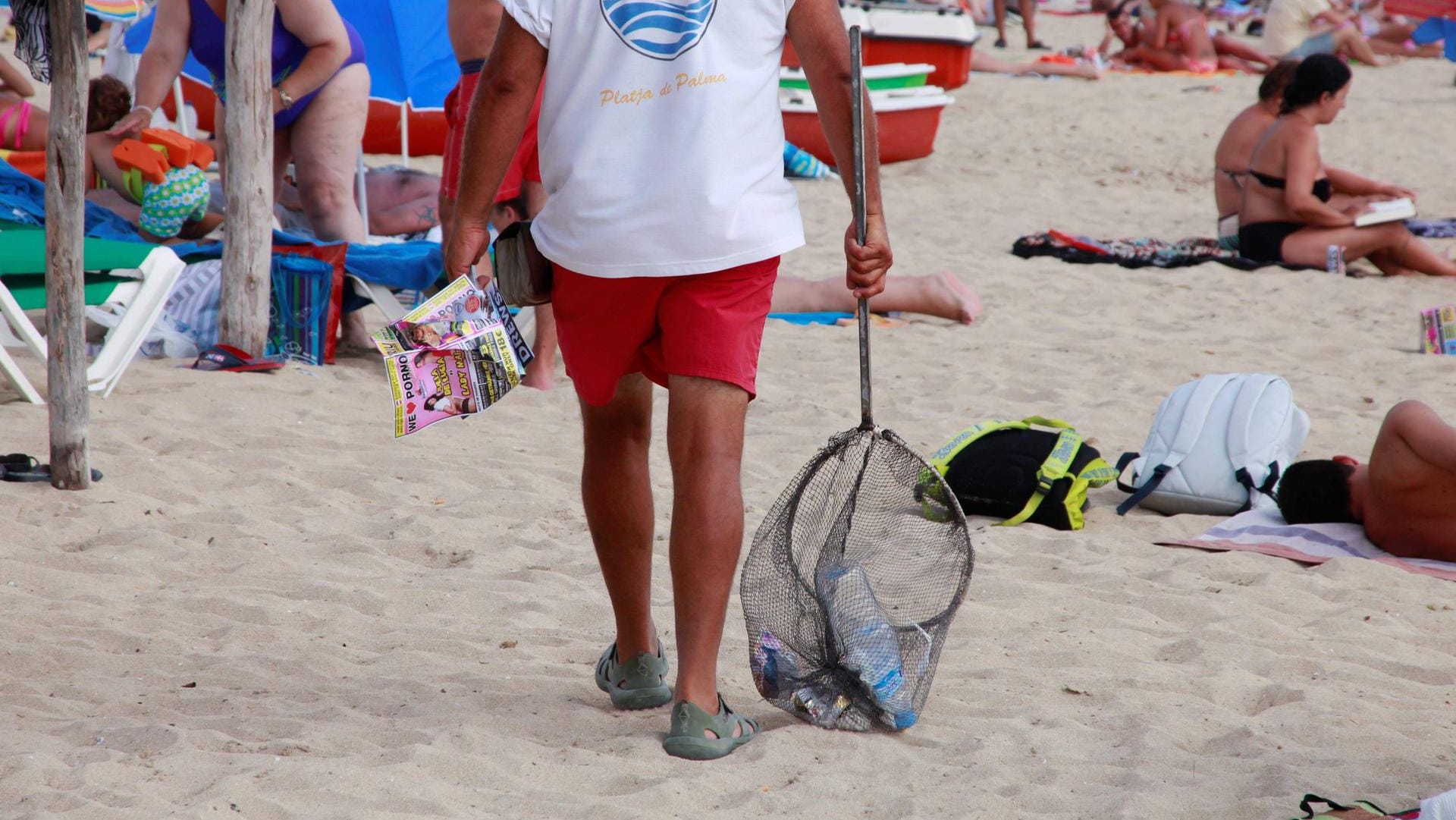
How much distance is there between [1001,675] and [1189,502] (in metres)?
1.59

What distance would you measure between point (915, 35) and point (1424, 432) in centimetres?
948

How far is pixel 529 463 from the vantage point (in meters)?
4.41

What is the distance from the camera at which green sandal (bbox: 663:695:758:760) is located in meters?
2.45

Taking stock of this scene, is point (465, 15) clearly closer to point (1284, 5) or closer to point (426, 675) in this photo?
point (426, 675)

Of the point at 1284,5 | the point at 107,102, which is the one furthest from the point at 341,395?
the point at 1284,5

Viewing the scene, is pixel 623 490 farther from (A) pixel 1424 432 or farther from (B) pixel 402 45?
(B) pixel 402 45

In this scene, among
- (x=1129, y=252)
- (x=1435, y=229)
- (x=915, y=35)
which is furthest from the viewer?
(x=915, y=35)

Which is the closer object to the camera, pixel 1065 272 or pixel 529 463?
pixel 529 463

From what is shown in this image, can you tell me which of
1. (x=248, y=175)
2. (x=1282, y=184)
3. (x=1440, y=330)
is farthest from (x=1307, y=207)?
(x=248, y=175)

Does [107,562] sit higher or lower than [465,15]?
lower

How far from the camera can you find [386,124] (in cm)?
951

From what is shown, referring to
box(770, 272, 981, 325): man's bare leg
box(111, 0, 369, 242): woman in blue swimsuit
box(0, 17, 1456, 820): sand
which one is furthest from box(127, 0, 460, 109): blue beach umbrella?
box(0, 17, 1456, 820): sand

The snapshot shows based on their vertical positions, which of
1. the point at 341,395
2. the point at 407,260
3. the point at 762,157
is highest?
the point at 762,157

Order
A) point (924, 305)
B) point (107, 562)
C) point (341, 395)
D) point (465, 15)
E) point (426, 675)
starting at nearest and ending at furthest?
1. point (426, 675)
2. point (107, 562)
3. point (465, 15)
4. point (341, 395)
5. point (924, 305)
